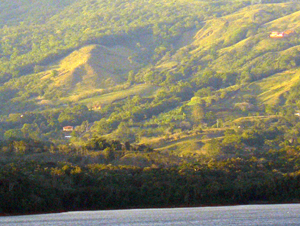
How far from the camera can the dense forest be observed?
38750 mm

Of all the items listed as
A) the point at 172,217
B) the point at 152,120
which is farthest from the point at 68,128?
the point at 172,217

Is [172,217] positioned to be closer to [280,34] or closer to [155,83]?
[155,83]

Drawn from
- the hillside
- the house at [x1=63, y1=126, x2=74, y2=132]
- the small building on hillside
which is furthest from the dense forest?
the small building on hillside

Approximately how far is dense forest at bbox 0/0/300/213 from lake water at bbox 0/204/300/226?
1.99 m

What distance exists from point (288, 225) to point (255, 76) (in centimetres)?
12364

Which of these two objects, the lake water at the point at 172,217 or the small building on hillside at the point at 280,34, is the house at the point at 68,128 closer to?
the small building on hillside at the point at 280,34

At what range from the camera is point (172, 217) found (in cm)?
3158

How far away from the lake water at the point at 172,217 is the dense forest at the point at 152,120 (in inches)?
78.4

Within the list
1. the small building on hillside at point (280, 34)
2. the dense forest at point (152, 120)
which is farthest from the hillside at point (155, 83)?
the small building on hillside at point (280, 34)

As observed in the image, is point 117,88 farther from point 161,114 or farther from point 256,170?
point 256,170

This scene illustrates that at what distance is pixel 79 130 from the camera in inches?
4641

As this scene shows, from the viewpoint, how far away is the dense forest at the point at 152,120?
3875 cm

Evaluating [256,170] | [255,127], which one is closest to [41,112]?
[255,127]

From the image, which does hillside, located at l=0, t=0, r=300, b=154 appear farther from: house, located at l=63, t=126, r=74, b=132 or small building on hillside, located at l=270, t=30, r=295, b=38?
small building on hillside, located at l=270, t=30, r=295, b=38
